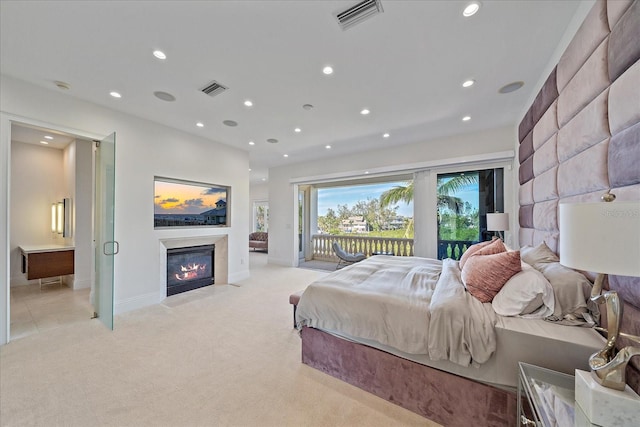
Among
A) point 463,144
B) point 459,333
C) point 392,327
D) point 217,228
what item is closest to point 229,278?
point 217,228

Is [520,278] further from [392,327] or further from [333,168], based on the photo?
[333,168]

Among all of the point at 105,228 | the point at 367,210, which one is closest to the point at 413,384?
the point at 105,228

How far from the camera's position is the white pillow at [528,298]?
59.4 inches

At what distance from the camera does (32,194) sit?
15.1 feet

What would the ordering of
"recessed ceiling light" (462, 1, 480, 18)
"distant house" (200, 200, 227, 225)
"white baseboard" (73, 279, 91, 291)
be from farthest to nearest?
"distant house" (200, 200, 227, 225) < "white baseboard" (73, 279, 91, 291) < "recessed ceiling light" (462, 1, 480, 18)

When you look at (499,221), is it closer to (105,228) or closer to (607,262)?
(607,262)

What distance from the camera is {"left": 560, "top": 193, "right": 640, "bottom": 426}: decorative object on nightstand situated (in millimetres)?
799

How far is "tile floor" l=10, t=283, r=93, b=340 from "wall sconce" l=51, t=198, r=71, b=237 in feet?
3.49

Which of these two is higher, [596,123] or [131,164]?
[131,164]

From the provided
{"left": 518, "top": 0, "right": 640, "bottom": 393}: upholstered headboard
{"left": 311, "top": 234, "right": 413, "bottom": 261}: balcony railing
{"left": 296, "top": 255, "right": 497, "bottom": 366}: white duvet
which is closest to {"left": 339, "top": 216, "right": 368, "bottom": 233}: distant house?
{"left": 311, "top": 234, "right": 413, "bottom": 261}: balcony railing

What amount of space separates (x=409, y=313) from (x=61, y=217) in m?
6.46

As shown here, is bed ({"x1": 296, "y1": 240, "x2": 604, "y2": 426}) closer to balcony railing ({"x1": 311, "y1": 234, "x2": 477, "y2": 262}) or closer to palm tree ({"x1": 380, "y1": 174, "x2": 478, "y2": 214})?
palm tree ({"x1": 380, "y1": 174, "x2": 478, "y2": 214})

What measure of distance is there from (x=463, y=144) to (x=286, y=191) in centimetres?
438

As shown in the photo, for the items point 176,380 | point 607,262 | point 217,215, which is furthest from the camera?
point 217,215
